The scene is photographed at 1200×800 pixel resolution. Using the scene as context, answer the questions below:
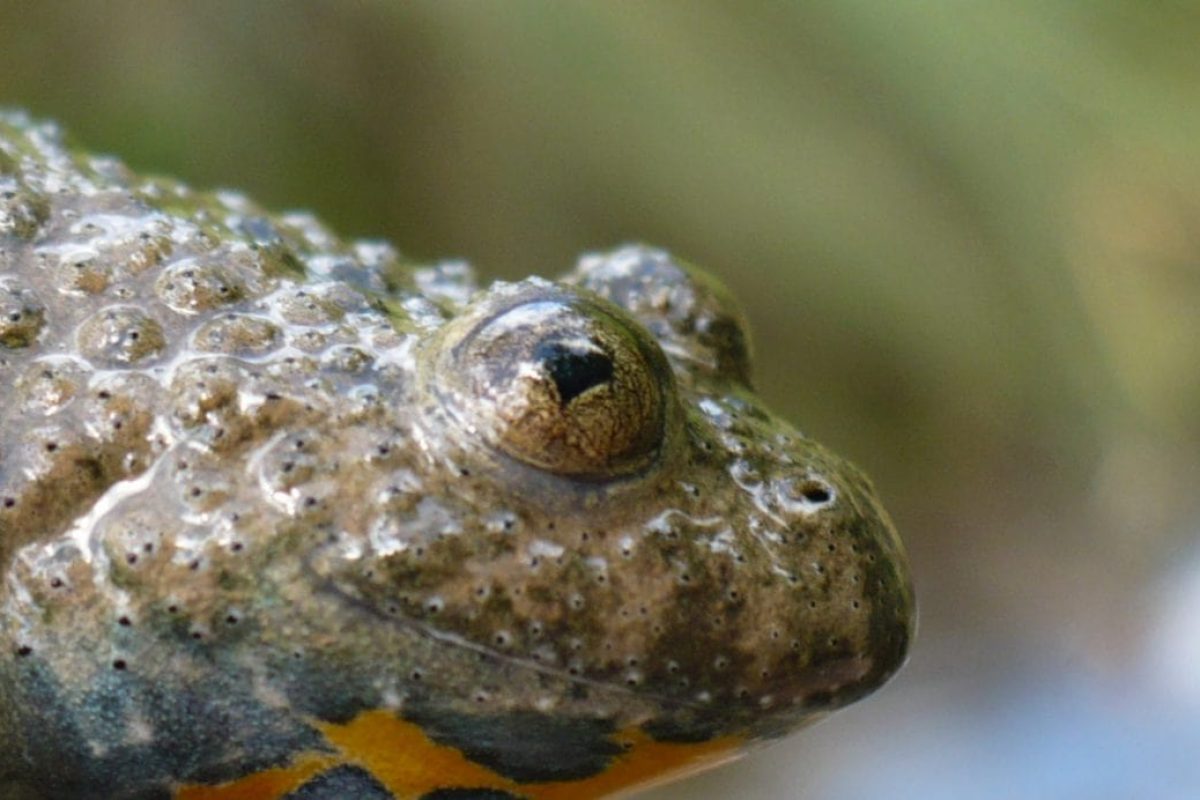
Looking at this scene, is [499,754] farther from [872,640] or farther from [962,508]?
[962,508]

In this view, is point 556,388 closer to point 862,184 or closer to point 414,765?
point 414,765

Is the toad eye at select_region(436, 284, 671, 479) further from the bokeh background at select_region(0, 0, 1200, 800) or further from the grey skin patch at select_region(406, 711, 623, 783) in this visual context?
the bokeh background at select_region(0, 0, 1200, 800)

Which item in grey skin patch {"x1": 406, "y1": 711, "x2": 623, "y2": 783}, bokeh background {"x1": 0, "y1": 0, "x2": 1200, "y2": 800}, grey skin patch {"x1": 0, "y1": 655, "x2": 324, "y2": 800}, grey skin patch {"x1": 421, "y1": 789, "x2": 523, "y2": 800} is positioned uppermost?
bokeh background {"x1": 0, "y1": 0, "x2": 1200, "y2": 800}

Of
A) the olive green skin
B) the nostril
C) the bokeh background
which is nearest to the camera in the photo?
the olive green skin

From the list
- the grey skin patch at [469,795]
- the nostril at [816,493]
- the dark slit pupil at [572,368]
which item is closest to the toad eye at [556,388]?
the dark slit pupil at [572,368]

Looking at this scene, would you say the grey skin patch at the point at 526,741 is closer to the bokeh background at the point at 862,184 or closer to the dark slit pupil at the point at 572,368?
the dark slit pupil at the point at 572,368

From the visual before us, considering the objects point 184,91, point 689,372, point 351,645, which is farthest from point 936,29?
point 351,645

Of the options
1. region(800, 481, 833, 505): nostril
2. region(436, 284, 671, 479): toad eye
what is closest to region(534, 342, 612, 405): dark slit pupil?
region(436, 284, 671, 479): toad eye
